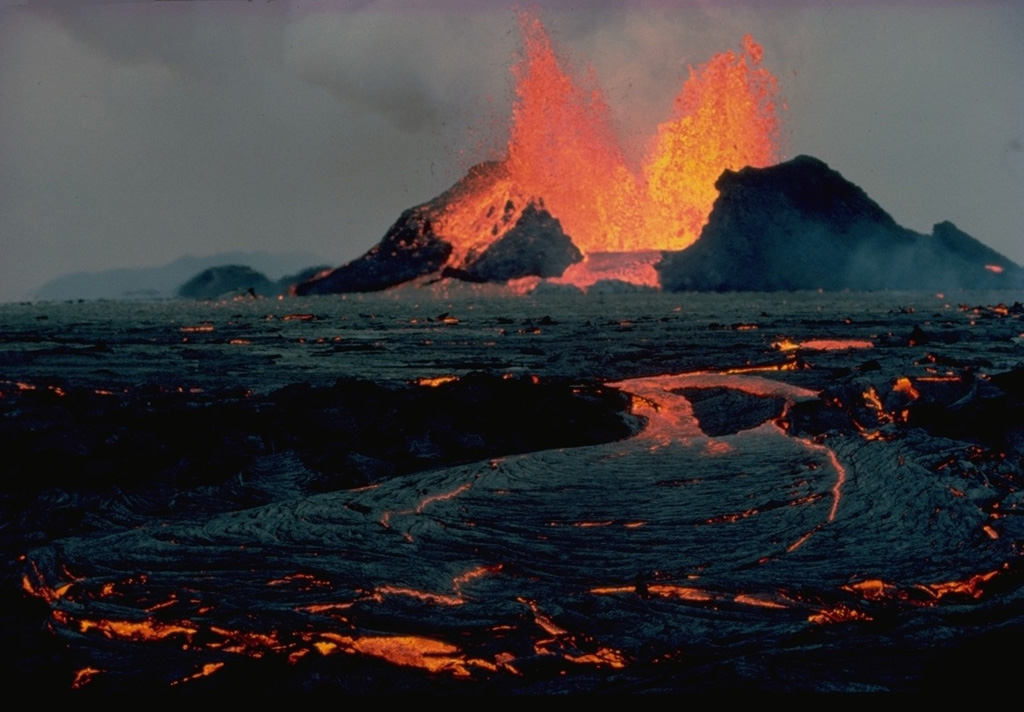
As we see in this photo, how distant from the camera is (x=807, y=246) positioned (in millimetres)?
108688

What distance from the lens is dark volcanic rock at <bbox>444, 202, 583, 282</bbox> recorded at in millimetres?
112562

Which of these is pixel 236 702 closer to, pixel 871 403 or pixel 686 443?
pixel 686 443

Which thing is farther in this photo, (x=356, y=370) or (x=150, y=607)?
(x=356, y=370)

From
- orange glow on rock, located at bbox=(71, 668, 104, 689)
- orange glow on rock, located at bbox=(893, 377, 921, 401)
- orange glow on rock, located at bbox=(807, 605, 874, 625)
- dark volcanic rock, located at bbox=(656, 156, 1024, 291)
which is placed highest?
dark volcanic rock, located at bbox=(656, 156, 1024, 291)

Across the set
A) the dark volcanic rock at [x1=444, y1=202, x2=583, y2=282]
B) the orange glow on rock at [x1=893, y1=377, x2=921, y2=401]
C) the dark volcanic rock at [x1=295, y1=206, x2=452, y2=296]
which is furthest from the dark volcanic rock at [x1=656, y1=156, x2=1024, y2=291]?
the orange glow on rock at [x1=893, y1=377, x2=921, y2=401]

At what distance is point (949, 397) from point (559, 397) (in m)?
4.24

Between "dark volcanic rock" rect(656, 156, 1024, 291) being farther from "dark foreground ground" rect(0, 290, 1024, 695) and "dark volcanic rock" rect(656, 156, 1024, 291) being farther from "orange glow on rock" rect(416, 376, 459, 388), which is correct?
"dark foreground ground" rect(0, 290, 1024, 695)

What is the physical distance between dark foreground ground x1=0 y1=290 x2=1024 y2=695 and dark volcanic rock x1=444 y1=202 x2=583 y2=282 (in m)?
102

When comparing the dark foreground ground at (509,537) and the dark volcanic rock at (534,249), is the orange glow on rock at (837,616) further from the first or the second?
the dark volcanic rock at (534,249)

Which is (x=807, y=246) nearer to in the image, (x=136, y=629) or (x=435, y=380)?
(x=435, y=380)

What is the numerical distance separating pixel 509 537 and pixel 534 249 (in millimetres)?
Result: 108602

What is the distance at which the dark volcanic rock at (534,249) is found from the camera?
4432 inches

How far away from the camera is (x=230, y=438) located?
7.33 m

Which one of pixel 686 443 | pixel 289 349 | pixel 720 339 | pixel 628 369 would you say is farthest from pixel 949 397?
pixel 289 349
